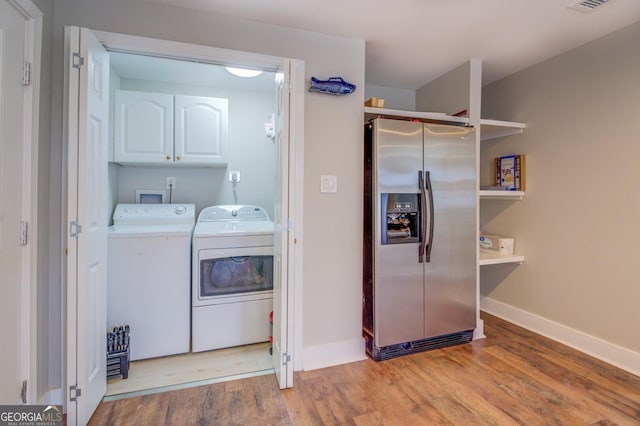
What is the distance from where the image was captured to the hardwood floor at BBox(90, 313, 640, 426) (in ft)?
5.57

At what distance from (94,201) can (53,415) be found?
109 centimetres

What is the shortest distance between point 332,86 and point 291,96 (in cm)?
40

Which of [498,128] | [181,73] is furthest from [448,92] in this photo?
[181,73]

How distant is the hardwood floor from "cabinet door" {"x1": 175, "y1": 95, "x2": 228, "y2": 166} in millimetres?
1890

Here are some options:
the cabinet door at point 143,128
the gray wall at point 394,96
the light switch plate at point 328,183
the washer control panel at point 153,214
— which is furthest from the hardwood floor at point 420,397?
the gray wall at point 394,96

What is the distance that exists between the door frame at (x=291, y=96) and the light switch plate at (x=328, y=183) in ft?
0.63

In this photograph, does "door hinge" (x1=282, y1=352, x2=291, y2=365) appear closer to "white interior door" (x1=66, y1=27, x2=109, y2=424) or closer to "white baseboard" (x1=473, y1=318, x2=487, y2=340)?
"white interior door" (x1=66, y1=27, x2=109, y2=424)

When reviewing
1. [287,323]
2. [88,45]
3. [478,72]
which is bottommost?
[287,323]

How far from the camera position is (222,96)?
10.5 ft

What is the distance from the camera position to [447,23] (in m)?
Answer: 2.12

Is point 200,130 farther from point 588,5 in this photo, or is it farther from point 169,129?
point 588,5

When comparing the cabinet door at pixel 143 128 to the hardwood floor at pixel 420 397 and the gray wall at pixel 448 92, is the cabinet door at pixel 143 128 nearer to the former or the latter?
the hardwood floor at pixel 420 397

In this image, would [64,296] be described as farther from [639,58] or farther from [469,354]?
[639,58]

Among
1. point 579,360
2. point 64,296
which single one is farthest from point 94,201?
point 579,360
